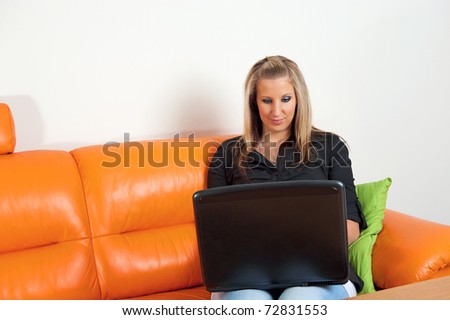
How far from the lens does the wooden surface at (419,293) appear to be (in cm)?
119

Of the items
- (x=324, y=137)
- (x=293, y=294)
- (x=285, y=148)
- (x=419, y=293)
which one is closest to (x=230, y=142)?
(x=285, y=148)

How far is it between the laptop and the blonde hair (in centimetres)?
72

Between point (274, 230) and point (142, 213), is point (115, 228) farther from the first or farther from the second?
point (274, 230)

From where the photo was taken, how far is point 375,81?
105 inches

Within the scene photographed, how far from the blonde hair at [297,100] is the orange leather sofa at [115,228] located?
8.8 inches

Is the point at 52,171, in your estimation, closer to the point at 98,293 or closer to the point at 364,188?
the point at 98,293

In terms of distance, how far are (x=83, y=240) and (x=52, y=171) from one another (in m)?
0.27

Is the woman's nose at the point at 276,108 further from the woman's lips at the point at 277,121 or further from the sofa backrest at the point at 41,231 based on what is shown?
the sofa backrest at the point at 41,231

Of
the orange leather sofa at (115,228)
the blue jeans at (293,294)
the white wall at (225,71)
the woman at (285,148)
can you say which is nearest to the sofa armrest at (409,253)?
the orange leather sofa at (115,228)

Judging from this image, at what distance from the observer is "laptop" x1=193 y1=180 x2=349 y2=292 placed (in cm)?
115

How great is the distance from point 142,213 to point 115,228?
110mm

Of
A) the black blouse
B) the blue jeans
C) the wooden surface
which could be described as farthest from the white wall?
the wooden surface

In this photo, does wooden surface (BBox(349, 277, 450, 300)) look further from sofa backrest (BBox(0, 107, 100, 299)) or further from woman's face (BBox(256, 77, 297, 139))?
Result: sofa backrest (BBox(0, 107, 100, 299))
